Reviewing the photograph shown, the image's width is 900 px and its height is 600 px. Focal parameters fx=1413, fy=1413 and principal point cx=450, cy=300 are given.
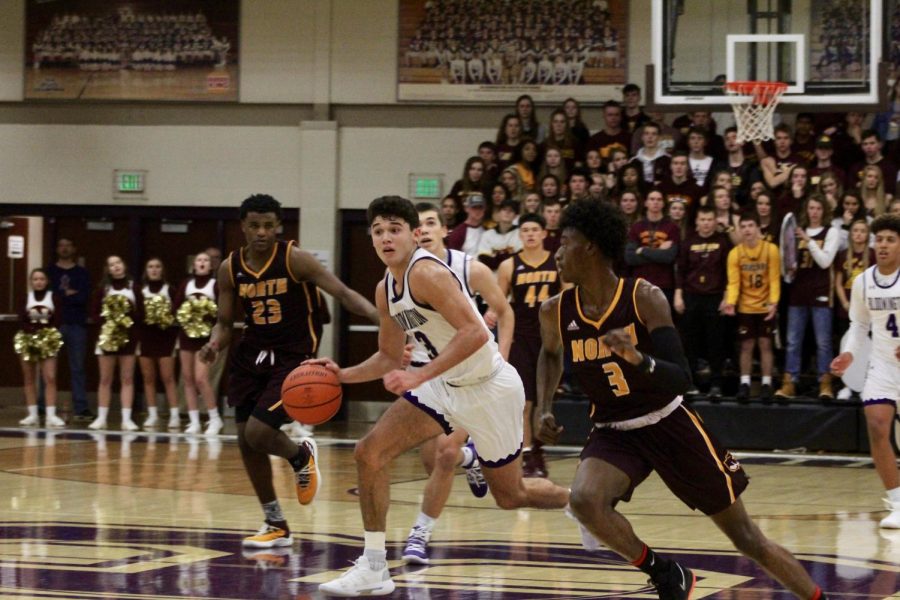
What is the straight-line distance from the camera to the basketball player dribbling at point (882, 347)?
8195mm

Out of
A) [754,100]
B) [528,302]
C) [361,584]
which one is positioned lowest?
[361,584]

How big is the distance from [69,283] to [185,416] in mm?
2056

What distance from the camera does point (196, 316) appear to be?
14.3m

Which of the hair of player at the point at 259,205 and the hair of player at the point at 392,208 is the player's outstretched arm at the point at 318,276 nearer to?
the hair of player at the point at 259,205

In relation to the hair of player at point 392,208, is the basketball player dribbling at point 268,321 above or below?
below

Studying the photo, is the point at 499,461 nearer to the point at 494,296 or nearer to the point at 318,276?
the point at 494,296

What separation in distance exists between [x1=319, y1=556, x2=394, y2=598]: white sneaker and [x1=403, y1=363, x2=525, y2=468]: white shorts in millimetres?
758

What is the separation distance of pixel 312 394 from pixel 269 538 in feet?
3.65

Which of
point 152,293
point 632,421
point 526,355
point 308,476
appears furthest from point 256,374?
point 152,293

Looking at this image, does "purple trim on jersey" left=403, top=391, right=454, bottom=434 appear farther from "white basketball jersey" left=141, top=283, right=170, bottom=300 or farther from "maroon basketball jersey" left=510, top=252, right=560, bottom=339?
"white basketball jersey" left=141, top=283, right=170, bottom=300

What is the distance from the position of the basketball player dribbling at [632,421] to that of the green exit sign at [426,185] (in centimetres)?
1145

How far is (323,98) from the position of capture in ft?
56.5

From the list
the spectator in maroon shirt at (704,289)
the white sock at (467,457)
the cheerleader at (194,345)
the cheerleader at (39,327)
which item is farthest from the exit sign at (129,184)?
the white sock at (467,457)

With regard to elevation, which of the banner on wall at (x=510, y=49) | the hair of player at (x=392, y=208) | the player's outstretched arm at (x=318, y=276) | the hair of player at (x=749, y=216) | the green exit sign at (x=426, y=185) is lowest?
the player's outstretched arm at (x=318, y=276)
